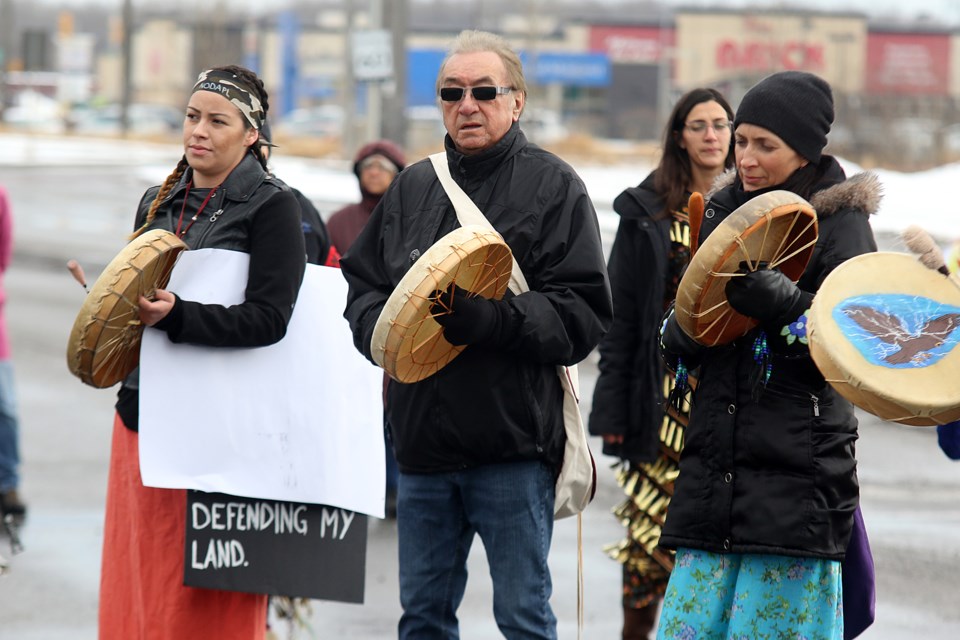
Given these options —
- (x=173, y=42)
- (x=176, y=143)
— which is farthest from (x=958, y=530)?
(x=173, y=42)

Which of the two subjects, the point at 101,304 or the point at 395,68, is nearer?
the point at 101,304

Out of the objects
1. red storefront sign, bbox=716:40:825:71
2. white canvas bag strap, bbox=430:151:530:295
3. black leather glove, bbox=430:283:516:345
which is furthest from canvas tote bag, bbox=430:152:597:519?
red storefront sign, bbox=716:40:825:71

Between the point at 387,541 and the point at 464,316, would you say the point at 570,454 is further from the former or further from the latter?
the point at 387,541

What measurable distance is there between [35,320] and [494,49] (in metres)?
10.1

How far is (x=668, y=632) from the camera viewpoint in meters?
3.57

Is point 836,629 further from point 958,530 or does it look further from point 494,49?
point 958,530

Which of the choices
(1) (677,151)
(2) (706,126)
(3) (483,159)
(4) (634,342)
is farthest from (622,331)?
(3) (483,159)

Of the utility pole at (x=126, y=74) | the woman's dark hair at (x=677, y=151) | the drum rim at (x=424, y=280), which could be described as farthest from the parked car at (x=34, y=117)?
the drum rim at (x=424, y=280)

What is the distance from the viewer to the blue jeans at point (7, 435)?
7012 mm

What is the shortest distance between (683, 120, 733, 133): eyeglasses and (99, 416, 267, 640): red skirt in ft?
7.49

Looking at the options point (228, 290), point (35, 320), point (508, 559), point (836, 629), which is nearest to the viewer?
point (836, 629)

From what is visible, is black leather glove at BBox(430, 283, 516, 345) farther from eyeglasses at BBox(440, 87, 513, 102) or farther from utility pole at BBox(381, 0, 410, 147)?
utility pole at BBox(381, 0, 410, 147)

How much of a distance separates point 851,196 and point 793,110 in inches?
10.4

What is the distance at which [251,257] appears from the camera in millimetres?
4082
